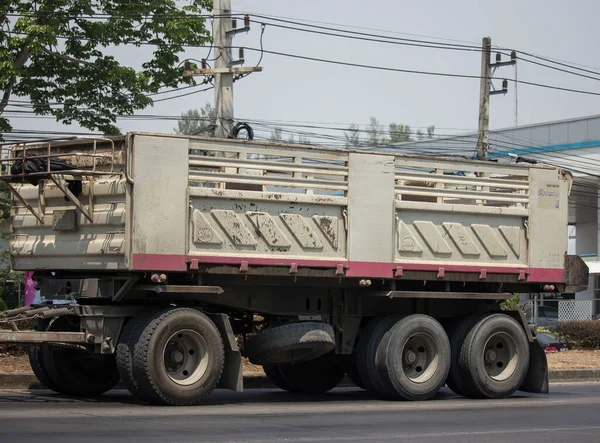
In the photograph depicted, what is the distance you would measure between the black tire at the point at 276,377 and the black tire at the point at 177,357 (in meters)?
2.90

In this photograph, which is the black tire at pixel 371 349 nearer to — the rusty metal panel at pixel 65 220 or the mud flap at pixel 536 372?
the mud flap at pixel 536 372

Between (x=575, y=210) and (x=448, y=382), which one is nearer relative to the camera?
(x=448, y=382)

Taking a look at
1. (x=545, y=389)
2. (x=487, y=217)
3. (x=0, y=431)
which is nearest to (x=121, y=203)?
(x=0, y=431)

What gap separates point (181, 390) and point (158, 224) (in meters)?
1.98

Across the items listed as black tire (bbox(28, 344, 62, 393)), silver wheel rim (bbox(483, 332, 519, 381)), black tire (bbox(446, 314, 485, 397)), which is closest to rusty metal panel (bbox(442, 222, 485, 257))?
black tire (bbox(446, 314, 485, 397))

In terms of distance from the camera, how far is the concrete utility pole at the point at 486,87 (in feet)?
99.3

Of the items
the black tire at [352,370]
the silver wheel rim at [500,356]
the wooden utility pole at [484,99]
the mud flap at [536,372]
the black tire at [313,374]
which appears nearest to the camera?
the black tire at [352,370]

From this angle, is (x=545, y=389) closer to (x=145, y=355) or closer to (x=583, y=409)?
(x=583, y=409)

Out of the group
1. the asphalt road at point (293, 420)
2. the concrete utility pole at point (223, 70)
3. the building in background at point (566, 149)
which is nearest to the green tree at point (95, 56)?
the concrete utility pole at point (223, 70)

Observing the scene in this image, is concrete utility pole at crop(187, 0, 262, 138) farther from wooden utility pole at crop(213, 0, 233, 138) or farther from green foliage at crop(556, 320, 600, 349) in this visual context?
green foliage at crop(556, 320, 600, 349)

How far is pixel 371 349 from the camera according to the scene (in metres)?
14.8

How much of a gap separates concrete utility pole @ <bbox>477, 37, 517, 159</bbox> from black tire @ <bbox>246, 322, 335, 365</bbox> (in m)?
16.0

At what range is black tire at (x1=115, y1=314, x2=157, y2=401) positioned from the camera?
1295 cm

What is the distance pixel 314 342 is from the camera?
46.9 feet
